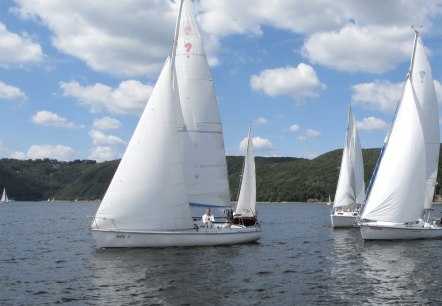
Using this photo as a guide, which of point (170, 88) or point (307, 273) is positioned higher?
point (170, 88)

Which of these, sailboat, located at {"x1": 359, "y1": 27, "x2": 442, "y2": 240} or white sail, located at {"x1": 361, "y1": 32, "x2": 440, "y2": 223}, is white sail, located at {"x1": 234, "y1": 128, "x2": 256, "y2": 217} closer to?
sailboat, located at {"x1": 359, "y1": 27, "x2": 442, "y2": 240}

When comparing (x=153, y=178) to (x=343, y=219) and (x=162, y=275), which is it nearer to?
(x=162, y=275)

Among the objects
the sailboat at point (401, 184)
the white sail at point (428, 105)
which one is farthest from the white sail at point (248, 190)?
the white sail at point (428, 105)

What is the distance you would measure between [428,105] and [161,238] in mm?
25397

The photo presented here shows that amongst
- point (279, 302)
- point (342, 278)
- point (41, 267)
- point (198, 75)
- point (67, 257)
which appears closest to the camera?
point (279, 302)

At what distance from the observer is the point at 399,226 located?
114ft

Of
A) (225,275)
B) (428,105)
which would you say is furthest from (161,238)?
(428,105)

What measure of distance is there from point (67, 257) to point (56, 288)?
915 centimetres

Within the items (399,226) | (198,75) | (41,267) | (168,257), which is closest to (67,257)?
(41,267)

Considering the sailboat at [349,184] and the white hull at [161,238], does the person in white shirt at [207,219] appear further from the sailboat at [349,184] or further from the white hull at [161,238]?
the sailboat at [349,184]

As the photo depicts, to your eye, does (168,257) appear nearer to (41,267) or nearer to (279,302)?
→ (41,267)

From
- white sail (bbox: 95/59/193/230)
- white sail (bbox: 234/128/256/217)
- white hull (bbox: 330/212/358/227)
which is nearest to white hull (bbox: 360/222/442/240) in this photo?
white sail (bbox: 234/128/256/217)

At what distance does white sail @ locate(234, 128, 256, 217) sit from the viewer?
145 feet

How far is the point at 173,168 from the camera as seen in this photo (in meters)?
28.1
